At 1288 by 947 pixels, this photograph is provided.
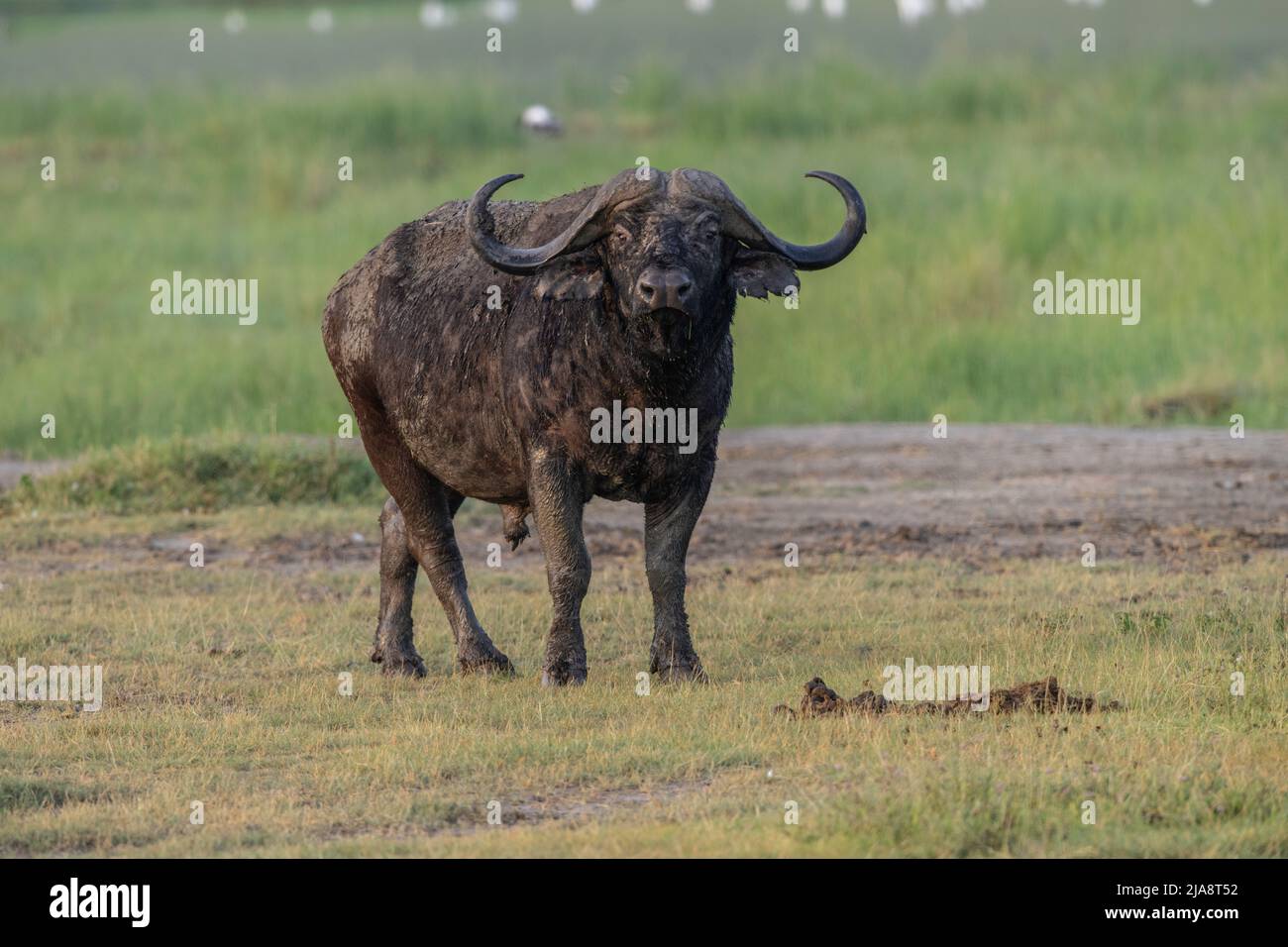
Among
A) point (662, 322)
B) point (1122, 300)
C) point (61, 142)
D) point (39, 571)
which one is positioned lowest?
point (39, 571)

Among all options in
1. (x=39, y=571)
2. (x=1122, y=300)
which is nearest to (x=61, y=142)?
(x=1122, y=300)

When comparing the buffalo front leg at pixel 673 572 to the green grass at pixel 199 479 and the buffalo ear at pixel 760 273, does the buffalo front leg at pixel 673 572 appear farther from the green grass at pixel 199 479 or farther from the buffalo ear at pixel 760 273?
the green grass at pixel 199 479

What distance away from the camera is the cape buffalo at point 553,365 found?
9.94 metres

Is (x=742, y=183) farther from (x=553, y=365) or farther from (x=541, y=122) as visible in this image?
(x=553, y=365)

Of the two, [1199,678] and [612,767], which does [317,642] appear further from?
[1199,678]

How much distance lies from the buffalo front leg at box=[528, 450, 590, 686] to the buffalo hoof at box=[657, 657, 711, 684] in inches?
16.0

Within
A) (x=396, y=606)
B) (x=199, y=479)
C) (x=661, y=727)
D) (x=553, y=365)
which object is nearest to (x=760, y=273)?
(x=553, y=365)

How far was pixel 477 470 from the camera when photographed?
11156 mm

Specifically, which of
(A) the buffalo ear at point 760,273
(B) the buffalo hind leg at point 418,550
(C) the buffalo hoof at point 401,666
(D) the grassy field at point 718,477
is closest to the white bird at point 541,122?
(D) the grassy field at point 718,477

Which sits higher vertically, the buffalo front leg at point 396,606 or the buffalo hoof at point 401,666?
the buffalo front leg at point 396,606

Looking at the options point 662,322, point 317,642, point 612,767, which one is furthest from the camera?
point 317,642

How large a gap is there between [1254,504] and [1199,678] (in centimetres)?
612

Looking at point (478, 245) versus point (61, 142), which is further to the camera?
point (61, 142)

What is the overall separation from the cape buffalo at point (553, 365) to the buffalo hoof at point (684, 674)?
0.01 m
